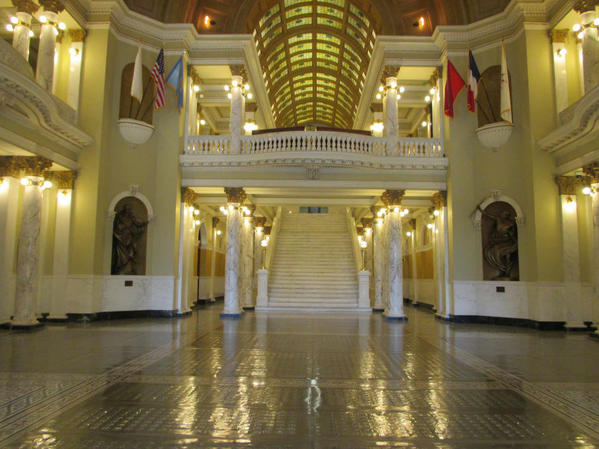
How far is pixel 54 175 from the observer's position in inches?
582

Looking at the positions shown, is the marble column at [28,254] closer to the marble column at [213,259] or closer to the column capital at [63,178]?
the column capital at [63,178]

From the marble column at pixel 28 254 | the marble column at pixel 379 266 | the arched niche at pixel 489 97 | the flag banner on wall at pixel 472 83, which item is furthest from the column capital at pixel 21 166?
A: the arched niche at pixel 489 97

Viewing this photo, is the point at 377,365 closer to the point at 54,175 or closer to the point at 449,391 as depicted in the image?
the point at 449,391

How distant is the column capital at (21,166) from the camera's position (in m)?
12.7

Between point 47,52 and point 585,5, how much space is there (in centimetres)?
1547

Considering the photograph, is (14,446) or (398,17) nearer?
(14,446)

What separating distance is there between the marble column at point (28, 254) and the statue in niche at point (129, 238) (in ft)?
9.99

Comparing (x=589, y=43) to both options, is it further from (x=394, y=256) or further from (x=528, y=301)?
(x=394, y=256)

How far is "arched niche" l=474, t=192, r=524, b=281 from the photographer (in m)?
15.2

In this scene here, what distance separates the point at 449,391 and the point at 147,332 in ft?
27.7

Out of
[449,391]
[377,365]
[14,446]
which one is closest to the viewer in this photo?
[14,446]

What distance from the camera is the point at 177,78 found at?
16266mm

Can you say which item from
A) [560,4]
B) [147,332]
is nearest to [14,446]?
[147,332]

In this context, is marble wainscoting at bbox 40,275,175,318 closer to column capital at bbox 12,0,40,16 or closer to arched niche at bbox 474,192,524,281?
column capital at bbox 12,0,40,16
